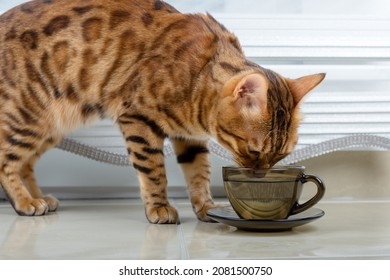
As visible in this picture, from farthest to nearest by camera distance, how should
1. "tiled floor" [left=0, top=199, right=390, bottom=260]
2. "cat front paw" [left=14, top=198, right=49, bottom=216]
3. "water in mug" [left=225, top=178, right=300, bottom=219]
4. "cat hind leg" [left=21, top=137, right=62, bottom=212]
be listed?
"cat hind leg" [left=21, top=137, right=62, bottom=212]
"cat front paw" [left=14, top=198, right=49, bottom=216]
"water in mug" [left=225, top=178, right=300, bottom=219]
"tiled floor" [left=0, top=199, right=390, bottom=260]

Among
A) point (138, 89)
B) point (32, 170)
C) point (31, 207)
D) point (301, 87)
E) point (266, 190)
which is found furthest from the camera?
point (32, 170)

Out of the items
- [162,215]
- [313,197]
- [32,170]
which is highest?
[313,197]

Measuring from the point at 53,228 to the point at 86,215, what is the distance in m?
0.24

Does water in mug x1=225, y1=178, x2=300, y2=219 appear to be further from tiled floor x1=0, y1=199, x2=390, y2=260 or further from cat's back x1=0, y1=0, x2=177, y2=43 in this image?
cat's back x1=0, y1=0, x2=177, y2=43

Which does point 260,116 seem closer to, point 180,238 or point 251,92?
point 251,92

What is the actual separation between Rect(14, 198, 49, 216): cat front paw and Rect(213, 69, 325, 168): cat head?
0.58 metres

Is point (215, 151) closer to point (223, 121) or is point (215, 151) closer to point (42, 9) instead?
point (223, 121)

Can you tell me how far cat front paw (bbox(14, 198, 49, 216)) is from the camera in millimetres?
1758

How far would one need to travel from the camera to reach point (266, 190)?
1.35 metres

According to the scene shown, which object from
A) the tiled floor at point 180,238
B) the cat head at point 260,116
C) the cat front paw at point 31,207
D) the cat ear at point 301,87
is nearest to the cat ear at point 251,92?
the cat head at point 260,116

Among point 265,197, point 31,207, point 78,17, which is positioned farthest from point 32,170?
point 265,197

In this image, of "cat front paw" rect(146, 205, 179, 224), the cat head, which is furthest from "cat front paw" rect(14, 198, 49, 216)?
the cat head

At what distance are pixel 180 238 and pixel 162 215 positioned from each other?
0.23m

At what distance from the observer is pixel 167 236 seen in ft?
4.54
